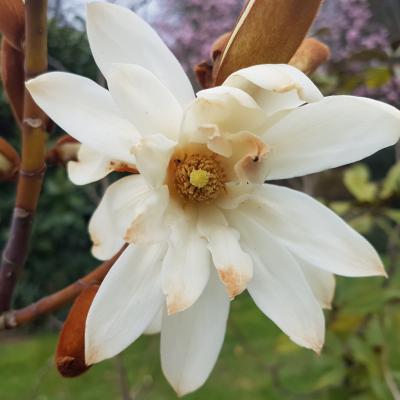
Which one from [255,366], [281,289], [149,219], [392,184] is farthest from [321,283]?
[255,366]

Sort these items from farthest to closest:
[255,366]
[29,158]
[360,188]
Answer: [255,366], [360,188], [29,158]

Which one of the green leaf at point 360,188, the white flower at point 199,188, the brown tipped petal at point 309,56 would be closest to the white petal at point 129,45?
the white flower at point 199,188

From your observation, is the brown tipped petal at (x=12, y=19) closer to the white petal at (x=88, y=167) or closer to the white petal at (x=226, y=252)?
the white petal at (x=88, y=167)

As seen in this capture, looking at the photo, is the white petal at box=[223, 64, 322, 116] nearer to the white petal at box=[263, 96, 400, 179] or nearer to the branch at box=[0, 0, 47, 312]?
the white petal at box=[263, 96, 400, 179]

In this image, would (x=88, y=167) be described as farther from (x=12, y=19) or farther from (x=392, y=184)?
(x=392, y=184)

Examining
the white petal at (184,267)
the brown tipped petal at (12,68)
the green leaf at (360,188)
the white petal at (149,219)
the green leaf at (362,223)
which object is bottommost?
the green leaf at (362,223)

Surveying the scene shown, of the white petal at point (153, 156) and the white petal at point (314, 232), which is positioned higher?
the white petal at point (153, 156)

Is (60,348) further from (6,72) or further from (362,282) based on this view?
(362,282)
